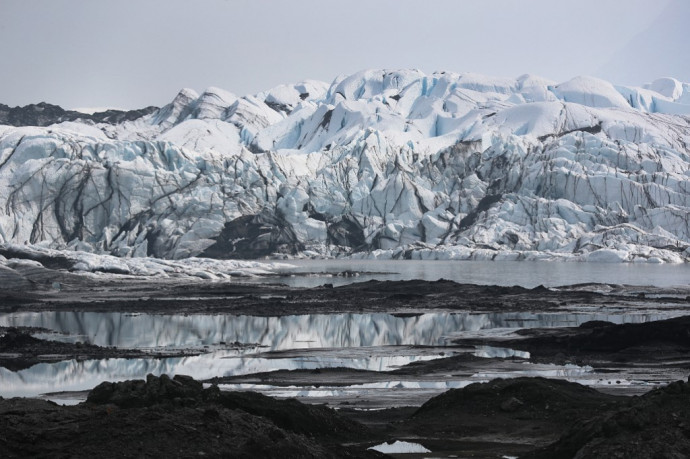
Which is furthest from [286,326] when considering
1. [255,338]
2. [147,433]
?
[147,433]

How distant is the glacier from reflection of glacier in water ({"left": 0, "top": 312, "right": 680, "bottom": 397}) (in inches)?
2379

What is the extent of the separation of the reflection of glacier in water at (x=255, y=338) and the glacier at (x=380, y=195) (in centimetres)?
6044

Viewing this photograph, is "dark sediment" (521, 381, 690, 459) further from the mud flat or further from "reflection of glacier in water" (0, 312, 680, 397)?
"reflection of glacier in water" (0, 312, 680, 397)

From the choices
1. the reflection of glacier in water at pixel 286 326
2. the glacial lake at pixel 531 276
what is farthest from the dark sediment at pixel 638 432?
the glacial lake at pixel 531 276

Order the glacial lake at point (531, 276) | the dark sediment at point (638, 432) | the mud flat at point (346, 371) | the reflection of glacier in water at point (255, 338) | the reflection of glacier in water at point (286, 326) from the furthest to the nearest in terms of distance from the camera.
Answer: the glacial lake at point (531, 276) < the reflection of glacier in water at point (286, 326) < the reflection of glacier in water at point (255, 338) < the mud flat at point (346, 371) < the dark sediment at point (638, 432)

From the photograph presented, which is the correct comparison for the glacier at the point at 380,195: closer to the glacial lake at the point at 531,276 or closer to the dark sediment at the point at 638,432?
the glacial lake at the point at 531,276

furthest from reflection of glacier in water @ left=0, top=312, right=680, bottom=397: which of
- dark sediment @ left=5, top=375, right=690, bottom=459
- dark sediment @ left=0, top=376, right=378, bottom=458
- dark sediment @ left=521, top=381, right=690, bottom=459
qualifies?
dark sediment @ left=521, top=381, right=690, bottom=459

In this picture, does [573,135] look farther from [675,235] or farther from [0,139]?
[0,139]

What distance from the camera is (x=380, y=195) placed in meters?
123

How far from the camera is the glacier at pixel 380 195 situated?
10881cm

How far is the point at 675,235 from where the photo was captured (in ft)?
353

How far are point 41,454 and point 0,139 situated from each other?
398 ft

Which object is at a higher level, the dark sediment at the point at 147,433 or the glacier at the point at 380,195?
the glacier at the point at 380,195

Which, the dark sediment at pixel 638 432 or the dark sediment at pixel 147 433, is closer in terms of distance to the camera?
the dark sediment at pixel 147 433
